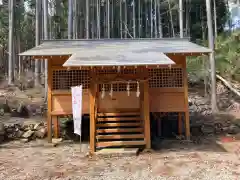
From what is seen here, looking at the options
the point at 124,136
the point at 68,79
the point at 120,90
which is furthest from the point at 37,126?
the point at 124,136

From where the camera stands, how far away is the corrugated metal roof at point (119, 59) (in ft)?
20.0

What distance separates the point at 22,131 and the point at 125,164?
4301 mm

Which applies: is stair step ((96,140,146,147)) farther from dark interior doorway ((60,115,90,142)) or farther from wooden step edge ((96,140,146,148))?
dark interior doorway ((60,115,90,142))

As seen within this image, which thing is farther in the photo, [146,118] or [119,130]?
[119,130]

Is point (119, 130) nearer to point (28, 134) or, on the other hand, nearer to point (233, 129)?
point (28, 134)

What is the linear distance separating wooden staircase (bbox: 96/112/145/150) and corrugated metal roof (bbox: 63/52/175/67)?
1.85 metres

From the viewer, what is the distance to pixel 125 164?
589cm

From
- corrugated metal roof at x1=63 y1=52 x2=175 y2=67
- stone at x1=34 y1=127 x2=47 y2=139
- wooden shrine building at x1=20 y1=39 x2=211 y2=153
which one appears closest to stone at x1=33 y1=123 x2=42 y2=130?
stone at x1=34 y1=127 x2=47 y2=139

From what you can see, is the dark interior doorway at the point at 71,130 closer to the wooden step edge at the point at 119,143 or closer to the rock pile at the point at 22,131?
the rock pile at the point at 22,131

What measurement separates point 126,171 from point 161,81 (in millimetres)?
3712

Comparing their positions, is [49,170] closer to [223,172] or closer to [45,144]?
[45,144]

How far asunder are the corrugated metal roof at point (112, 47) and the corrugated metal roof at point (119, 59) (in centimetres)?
49

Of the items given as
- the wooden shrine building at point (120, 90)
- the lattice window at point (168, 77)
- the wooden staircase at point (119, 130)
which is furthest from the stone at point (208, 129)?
the wooden staircase at point (119, 130)

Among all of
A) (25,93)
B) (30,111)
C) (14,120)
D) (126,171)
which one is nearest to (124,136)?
(126,171)
